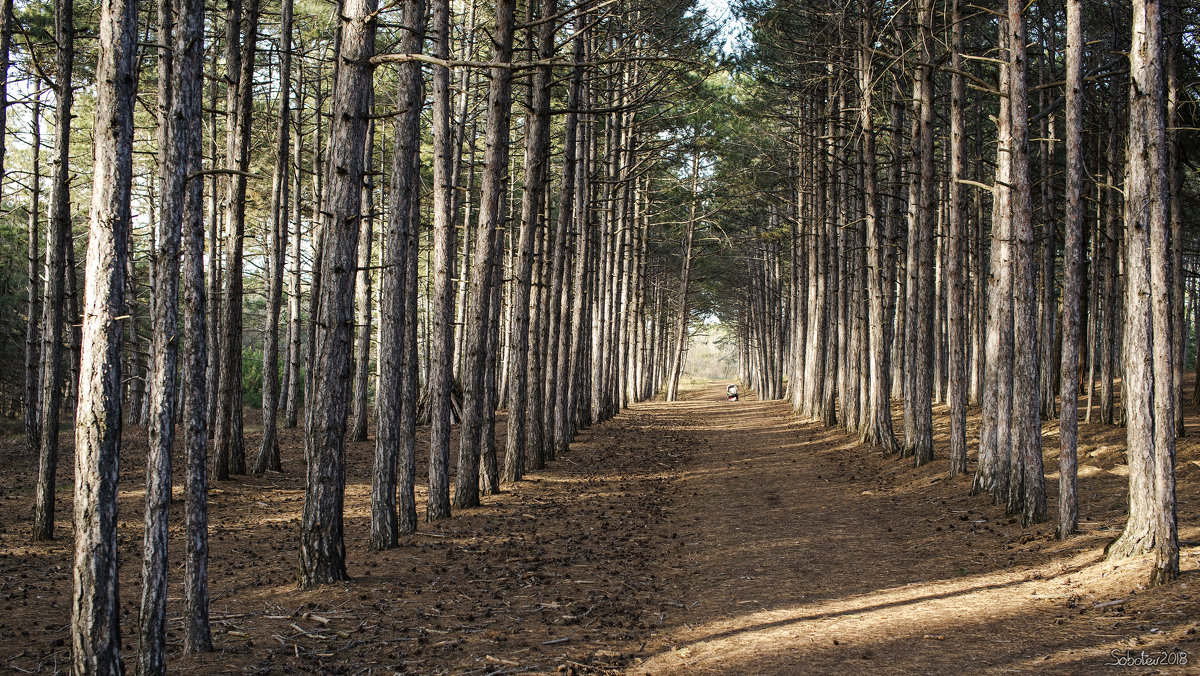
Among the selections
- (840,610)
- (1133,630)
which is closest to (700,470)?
(840,610)

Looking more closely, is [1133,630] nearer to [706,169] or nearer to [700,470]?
[700,470]

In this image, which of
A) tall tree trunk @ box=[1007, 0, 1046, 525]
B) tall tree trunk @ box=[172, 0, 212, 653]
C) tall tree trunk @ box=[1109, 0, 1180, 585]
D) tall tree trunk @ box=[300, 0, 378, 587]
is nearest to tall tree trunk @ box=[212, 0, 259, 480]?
tall tree trunk @ box=[300, 0, 378, 587]

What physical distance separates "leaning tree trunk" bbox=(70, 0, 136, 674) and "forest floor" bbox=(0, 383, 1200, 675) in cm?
94

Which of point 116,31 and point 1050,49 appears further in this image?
point 1050,49

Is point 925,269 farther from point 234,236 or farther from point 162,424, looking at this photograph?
point 162,424

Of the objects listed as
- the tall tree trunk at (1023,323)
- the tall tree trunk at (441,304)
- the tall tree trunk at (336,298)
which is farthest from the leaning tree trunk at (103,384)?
the tall tree trunk at (1023,323)

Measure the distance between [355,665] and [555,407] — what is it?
11.1 m

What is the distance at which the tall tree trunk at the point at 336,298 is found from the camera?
6.73m

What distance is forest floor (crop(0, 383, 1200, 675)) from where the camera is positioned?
5367 mm

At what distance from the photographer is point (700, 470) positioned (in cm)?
1562

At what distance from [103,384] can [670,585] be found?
5151mm

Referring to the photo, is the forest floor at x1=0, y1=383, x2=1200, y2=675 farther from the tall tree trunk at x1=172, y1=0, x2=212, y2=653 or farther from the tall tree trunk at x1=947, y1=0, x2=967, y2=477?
the tall tree trunk at x1=947, y1=0, x2=967, y2=477

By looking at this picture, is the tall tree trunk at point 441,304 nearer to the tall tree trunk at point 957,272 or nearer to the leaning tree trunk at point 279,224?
the leaning tree trunk at point 279,224

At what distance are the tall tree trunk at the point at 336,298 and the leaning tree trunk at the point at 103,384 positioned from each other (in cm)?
228
